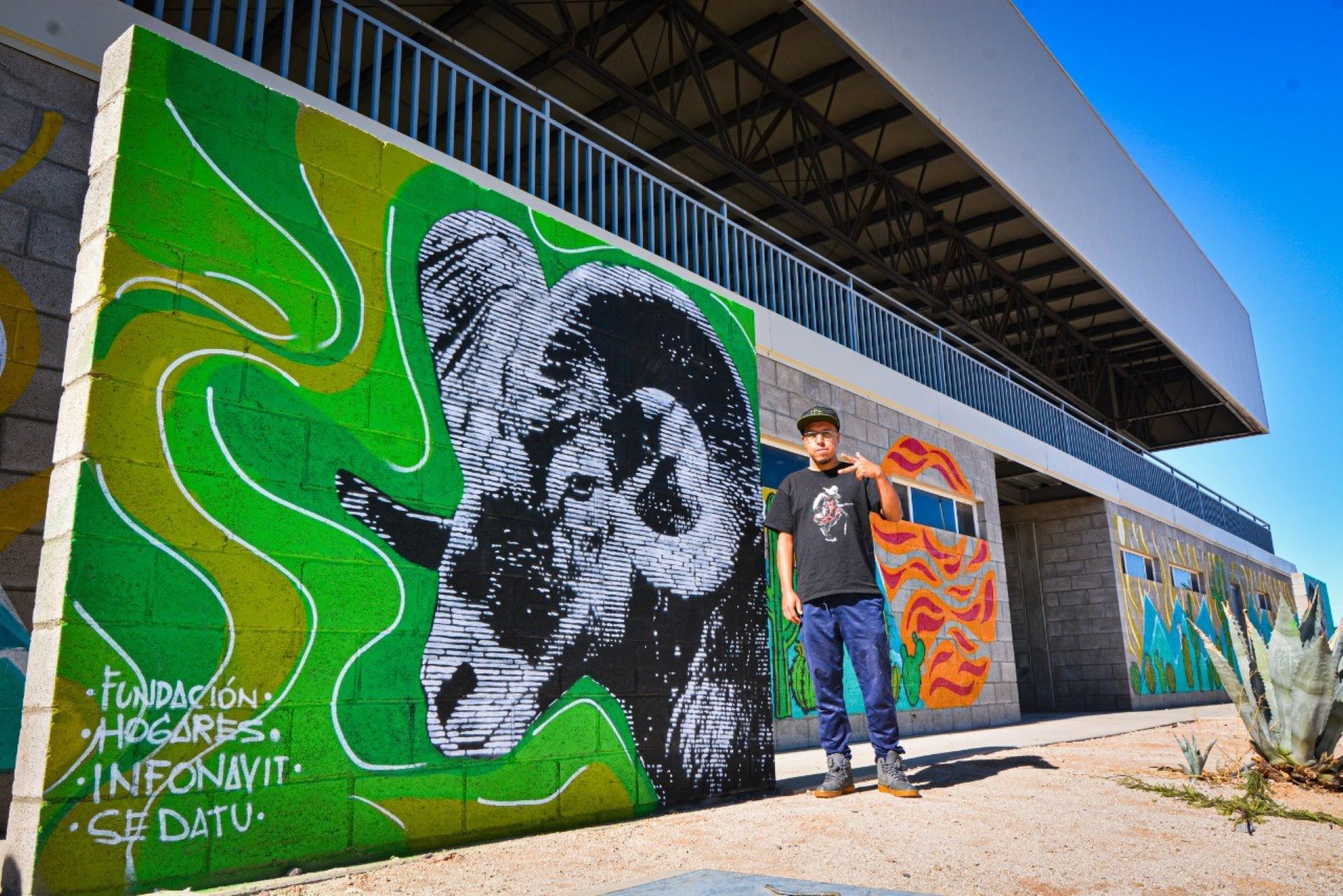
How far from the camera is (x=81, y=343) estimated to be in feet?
9.23

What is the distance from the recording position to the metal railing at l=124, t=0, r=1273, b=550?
6.22 metres

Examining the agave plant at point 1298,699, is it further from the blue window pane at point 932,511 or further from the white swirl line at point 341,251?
the blue window pane at point 932,511

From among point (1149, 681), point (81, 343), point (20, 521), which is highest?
point (81, 343)

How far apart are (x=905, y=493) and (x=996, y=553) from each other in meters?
2.28

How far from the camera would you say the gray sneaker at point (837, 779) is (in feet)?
14.7

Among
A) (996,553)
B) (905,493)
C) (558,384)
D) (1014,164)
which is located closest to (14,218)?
(558,384)

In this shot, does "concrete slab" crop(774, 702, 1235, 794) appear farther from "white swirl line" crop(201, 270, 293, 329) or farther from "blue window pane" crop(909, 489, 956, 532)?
"white swirl line" crop(201, 270, 293, 329)

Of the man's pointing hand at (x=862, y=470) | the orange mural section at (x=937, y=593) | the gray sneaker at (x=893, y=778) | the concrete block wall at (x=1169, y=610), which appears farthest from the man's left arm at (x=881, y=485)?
the concrete block wall at (x=1169, y=610)

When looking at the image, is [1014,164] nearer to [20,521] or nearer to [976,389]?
[976,389]

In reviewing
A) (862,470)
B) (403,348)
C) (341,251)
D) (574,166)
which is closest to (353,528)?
(403,348)

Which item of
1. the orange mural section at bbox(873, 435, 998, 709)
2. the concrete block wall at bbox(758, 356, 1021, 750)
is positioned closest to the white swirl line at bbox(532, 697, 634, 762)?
the concrete block wall at bbox(758, 356, 1021, 750)

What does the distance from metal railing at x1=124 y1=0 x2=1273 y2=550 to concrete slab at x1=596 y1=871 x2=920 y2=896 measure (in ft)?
14.5

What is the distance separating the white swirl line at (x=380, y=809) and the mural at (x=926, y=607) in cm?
496

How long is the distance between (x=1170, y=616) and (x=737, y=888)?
17.1m
